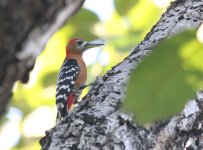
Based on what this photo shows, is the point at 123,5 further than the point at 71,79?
No

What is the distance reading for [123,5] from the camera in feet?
6.24

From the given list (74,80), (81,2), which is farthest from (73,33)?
A: (74,80)

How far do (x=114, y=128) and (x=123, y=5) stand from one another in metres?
0.47

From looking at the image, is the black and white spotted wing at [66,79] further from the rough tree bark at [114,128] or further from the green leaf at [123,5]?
the green leaf at [123,5]

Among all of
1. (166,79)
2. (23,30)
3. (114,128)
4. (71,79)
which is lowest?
(166,79)

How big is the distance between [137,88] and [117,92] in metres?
1.34

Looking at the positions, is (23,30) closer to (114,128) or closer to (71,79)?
(114,128)

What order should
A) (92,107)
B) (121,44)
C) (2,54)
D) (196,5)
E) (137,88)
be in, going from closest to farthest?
(137,88)
(2,54)
(92,107)
(196,5)
(121,44)

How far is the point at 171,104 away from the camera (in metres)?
0.68

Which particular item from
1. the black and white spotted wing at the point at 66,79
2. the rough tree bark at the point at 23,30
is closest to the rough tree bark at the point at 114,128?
the rough tree bark at the point at 23,30

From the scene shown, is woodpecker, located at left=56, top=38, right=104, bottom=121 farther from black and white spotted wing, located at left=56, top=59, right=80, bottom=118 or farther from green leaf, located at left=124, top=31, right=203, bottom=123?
green leaf, located at left=124, top=31, right=203, bottom=123

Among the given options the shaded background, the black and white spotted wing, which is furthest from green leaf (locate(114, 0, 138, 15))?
the black and white spotted wing

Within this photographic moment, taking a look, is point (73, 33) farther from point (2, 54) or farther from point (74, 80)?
point (74, 80)

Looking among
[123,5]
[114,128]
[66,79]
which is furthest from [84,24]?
[66,79]
